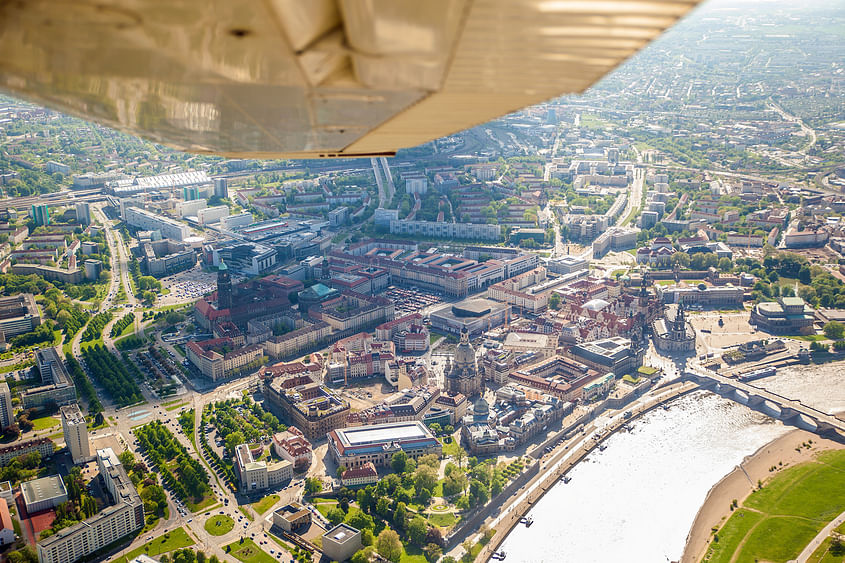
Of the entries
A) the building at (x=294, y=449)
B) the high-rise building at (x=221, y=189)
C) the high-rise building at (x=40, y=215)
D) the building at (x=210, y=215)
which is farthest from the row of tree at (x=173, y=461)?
the high-rise building at (x=221, y=189)

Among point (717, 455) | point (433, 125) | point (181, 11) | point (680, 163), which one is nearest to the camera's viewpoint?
point (181, 11)

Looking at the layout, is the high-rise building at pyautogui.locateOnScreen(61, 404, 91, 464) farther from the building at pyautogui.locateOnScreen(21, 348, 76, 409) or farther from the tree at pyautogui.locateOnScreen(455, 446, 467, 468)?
the tree at pyautogui.locateOnScreen(455, 446, 467, 468)

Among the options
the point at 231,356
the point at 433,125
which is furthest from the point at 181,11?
the point at 231,356

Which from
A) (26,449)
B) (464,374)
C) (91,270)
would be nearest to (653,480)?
(464,374)

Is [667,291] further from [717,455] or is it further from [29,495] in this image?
[29,495]

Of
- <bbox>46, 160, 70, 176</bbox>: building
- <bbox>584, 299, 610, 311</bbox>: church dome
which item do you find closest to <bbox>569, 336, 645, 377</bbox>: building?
<bbox>584, 299, 610, 311</bbox>: church dome

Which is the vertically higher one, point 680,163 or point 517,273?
point 680,163

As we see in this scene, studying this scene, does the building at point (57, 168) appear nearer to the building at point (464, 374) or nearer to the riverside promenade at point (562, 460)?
the building at point (464, 374)
